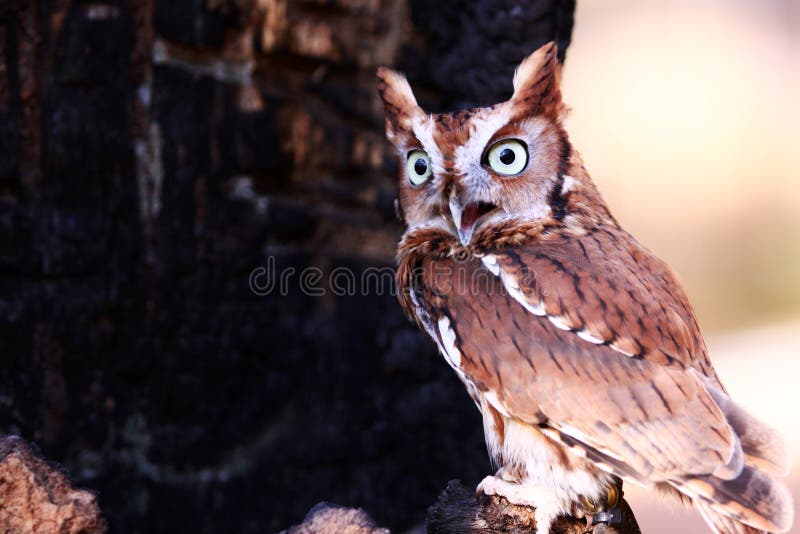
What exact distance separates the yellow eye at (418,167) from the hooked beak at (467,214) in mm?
101

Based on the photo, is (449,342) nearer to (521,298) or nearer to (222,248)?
(521,298)

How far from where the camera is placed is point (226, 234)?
6.84 feet

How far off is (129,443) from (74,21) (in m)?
1.08

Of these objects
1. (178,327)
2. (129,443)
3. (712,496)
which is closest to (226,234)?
(178,327)

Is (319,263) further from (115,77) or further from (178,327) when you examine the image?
(115,77)

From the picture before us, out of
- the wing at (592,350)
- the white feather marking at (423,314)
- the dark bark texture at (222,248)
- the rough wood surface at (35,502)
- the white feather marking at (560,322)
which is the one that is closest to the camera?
the rough wood surface at (35,502)

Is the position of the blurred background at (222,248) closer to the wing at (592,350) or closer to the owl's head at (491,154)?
the owl's head at (491,154)

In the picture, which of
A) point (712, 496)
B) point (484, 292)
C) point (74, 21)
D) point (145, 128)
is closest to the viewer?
point (712, 496)

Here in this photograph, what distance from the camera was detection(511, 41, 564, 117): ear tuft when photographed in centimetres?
146

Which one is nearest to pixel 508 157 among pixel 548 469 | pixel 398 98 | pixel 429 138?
pixel 429 138

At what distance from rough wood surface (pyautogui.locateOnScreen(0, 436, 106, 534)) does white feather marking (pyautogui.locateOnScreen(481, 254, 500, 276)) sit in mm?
782

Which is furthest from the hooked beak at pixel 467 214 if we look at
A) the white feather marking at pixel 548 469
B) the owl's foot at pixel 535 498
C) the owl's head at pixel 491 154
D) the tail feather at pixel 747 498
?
the tail feather at pixel 747 498

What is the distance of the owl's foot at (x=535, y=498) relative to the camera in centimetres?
139

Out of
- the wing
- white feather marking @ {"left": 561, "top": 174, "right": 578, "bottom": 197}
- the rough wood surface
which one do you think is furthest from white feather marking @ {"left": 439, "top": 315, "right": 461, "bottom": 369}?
the rough wood surface
